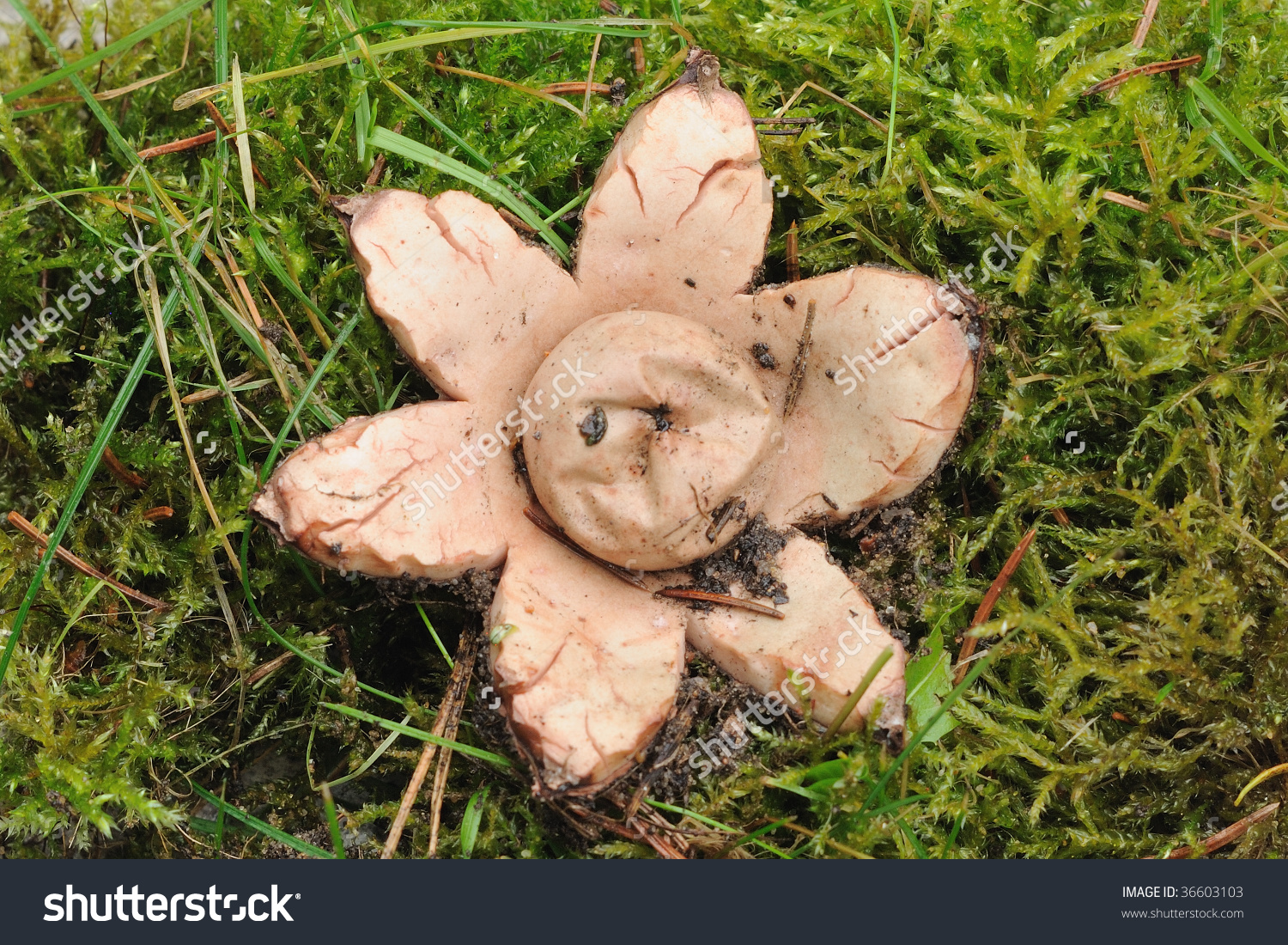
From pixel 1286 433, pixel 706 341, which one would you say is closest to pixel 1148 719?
pixel 1286 433

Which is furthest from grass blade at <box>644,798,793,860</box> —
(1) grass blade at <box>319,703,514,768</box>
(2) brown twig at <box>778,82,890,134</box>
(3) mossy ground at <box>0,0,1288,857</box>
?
(2) brown twig at <box>778,82,890,134</box>

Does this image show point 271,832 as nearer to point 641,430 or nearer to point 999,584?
point 641,430

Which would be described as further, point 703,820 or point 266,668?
point 266,668

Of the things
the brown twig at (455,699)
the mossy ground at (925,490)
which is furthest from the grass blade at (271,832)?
the brown twig at (455,699)

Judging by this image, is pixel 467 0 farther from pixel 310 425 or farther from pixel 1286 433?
pixel 1286 433

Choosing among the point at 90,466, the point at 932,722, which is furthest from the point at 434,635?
the point at 932,722

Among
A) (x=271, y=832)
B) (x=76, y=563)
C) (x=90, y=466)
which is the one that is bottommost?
(x=271, y=832)

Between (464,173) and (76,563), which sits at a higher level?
(464,173)
